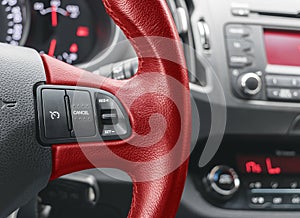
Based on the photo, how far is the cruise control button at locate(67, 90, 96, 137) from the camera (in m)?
0.69

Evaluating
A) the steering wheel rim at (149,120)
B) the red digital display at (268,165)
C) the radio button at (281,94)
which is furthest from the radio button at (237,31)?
the steering wheel rim at (149,120)

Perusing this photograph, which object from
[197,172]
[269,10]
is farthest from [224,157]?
[269,10]

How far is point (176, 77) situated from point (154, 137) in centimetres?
7

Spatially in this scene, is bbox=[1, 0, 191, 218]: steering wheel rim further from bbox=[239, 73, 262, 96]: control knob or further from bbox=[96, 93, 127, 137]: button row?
bbox=[239, 73, 262, 96]: control knob

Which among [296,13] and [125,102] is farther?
[296,13]

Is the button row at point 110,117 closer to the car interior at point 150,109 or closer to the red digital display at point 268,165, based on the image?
the car interior at point 150,109

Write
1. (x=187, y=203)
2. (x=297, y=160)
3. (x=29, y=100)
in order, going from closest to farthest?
(x=29, y=100)
(x=187, y=203)
(x=297, y=160)

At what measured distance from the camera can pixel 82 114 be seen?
27.6 inches

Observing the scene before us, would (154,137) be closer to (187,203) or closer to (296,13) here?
(187,203)

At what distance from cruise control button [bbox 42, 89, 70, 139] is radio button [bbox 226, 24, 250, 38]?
61 centimetres

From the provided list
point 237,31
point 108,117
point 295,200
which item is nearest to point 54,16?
point 237,31

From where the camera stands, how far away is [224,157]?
1.27 metres

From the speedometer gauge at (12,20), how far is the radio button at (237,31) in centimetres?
41

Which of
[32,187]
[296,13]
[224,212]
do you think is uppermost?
[32,187]
